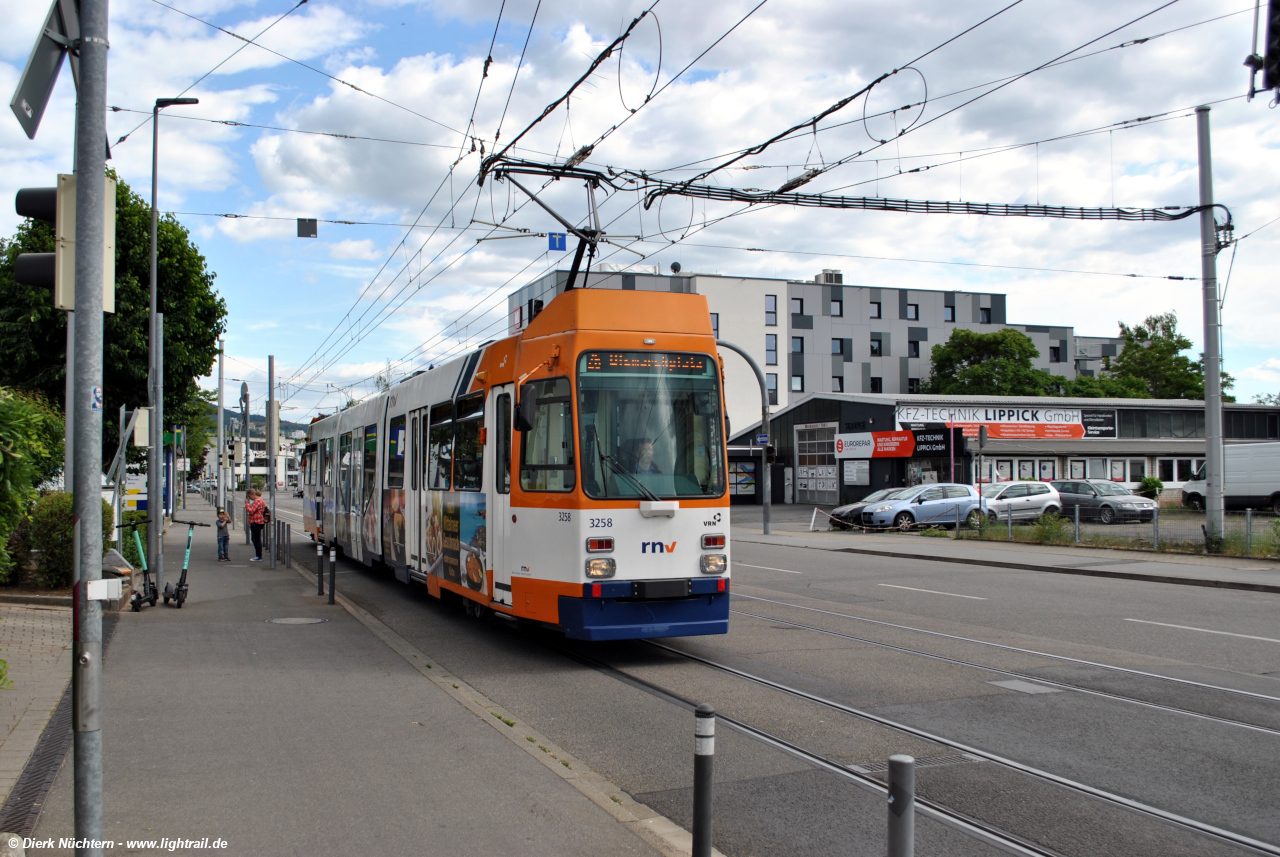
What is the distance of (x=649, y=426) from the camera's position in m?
9.35

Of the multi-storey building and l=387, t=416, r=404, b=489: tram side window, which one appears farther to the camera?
the multi-storey building

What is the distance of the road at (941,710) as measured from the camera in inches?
210

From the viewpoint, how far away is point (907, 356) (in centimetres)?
7612

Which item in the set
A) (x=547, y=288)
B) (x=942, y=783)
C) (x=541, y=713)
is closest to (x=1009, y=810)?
(x=942, y=783)

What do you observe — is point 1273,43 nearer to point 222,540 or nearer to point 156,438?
point 156,438

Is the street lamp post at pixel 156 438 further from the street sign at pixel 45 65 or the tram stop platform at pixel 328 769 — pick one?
the street sign at pixel 45 65

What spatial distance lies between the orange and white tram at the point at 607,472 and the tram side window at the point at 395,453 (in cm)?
460

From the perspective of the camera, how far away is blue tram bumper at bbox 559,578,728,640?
895 cm

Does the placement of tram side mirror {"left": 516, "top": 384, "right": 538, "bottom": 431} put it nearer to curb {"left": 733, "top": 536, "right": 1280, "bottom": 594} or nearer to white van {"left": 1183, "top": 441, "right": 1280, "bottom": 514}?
curb {"left": 733, "top": 536, "right": 1280, "bottom": 594}

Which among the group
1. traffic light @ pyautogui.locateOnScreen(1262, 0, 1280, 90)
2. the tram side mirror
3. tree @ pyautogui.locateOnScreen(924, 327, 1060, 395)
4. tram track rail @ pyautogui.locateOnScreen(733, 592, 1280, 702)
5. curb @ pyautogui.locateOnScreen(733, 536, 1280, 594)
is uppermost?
tree @ pyautogui.locateOnScreen(924, 327, 1060, 395)

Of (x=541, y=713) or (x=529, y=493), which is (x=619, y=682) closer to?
(x=541, y=713)

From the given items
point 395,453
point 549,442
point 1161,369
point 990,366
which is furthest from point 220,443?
point 1161,369

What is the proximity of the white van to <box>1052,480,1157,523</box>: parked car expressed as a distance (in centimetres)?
358

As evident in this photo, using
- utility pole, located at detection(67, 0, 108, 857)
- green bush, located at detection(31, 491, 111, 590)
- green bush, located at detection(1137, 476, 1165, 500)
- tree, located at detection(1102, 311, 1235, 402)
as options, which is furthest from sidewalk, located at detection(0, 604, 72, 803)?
tree, located at detection(1102, 311, 1235, 402)
